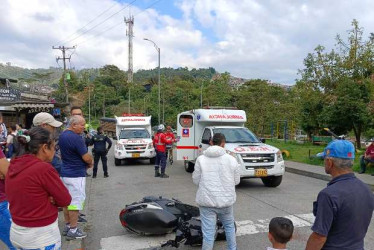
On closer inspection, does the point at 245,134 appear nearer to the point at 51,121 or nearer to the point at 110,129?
the point at 51,121

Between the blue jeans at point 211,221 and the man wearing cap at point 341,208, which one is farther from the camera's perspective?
the blue jeans at point 211,221

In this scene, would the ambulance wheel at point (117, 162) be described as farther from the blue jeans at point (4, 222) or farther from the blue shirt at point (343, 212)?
the blue shirt at point (343, 212)

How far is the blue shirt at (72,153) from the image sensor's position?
540 cm

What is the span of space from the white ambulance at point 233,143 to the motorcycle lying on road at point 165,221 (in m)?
4.33

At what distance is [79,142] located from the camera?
5.41 meters

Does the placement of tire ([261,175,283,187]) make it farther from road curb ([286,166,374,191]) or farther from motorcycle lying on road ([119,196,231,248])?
motorcycle lying on road ([119,196,231,248])

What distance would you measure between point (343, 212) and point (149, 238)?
4003 mm

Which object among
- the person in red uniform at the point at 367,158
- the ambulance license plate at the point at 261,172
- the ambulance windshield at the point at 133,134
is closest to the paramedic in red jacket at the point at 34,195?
the ambulance license plate at the point at 261,172

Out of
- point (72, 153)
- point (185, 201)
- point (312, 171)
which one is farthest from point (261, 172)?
point (72, 153)

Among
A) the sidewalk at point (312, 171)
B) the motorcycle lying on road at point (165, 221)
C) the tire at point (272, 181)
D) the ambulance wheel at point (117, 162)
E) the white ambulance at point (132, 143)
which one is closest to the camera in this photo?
the motorcycle lying on road at point (165, 221)

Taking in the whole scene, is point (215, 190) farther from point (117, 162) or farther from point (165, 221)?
point (117, 162)

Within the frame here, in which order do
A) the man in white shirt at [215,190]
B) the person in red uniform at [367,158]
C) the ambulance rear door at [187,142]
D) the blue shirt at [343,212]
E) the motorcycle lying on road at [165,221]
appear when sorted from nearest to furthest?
the blue shirt at [343,212]
the man in white shirt at [215,190]
the motorcycle lying on road at [165,221]
the person in red uniform at [367,158]
the ambulance rear door at [187,142]

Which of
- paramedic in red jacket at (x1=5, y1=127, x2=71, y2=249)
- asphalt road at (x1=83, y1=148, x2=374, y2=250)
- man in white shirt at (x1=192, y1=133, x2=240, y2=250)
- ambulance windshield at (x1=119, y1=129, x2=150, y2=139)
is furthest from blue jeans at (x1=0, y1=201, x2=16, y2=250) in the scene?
ambulance windshield at (x1=119, y1=129, x2=150, y2=139)

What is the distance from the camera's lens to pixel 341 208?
2500 mm
